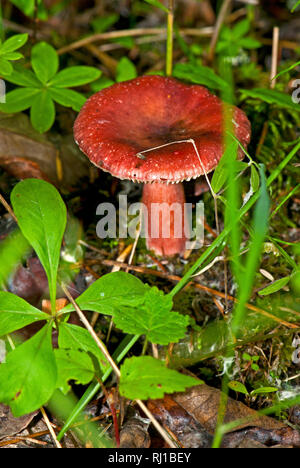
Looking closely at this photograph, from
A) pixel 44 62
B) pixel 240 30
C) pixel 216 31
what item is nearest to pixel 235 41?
pixel 240 30

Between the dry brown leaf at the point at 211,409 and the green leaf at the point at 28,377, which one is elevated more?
the green leaf at the point at 28,377

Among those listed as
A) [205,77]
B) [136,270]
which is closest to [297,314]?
[136,270]

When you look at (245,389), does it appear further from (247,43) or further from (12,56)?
(247,43)

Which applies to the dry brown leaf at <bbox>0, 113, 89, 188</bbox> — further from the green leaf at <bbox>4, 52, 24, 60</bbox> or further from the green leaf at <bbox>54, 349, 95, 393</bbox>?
the green leaf at <bbox>54, 349, 95, 393</bbox>

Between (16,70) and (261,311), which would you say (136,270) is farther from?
(16,70)

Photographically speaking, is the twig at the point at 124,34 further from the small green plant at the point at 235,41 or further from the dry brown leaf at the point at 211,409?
the dry brown leaf at the point at 211,409

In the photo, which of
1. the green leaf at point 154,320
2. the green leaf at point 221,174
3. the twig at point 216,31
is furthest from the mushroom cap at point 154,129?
the twig at point 216,31
